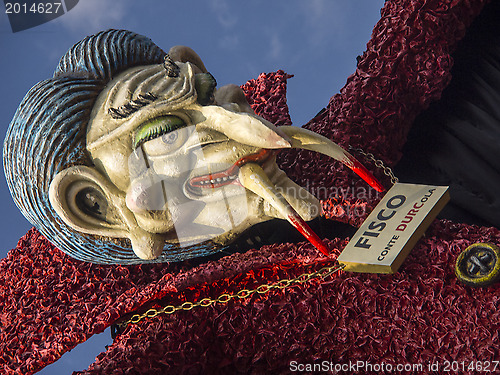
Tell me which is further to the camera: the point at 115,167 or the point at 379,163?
the point at 379,163

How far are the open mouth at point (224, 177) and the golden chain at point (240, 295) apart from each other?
195mm

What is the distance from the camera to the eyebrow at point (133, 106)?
89cm

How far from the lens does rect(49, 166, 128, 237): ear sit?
897mm

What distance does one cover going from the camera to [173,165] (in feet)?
2.94

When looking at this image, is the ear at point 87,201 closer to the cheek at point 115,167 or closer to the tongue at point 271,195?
the cheek at point 115,167

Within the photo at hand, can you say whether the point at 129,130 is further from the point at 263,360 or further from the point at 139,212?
the point at 263,360

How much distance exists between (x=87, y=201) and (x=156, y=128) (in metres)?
0.17

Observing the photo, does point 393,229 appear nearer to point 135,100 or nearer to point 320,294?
point 320,294

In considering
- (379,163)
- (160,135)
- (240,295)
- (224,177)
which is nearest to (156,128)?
(160,135)

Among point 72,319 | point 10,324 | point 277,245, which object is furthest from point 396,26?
point 10,324

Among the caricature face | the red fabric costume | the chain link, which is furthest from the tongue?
the chain link

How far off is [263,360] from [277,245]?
0.20 m

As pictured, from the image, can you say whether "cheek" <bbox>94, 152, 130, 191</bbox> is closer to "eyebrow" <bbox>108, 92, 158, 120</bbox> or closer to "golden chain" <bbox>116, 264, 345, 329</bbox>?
"eyebrow" <bbox>108, 92, 158, 120</bbox>

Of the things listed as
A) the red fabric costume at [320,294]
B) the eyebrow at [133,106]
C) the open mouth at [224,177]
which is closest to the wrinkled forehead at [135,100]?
the eyebrow at [133,106]
